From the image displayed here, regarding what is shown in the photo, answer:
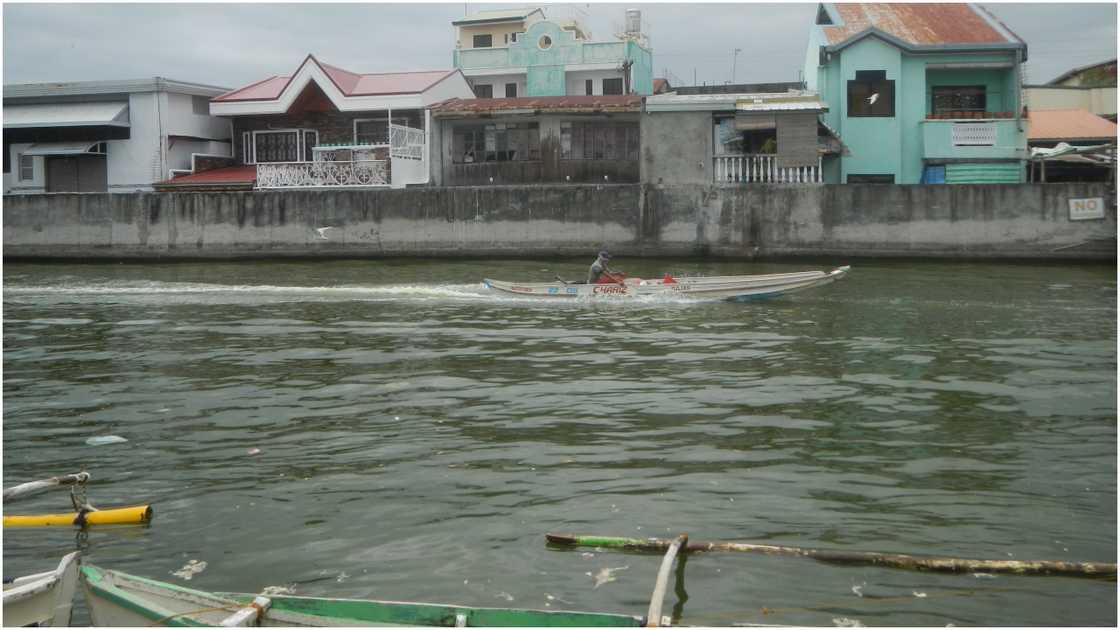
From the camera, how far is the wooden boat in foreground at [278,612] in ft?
17.6

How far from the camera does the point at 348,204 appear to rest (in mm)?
32156

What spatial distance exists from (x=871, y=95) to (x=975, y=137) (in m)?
3.77

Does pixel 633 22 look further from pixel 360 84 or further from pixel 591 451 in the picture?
pixel 591 451

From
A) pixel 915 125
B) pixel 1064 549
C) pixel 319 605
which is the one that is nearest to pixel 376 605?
pixel 319 605

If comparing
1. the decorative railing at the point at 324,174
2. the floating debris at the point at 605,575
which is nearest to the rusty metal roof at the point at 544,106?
the decorative railing at the point at 324,174

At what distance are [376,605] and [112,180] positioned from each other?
38.3 meters

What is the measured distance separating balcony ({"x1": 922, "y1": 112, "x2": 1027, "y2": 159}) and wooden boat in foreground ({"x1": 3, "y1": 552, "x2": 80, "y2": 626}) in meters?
32.5

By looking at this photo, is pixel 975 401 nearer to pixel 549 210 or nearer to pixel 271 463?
pixel 271 463

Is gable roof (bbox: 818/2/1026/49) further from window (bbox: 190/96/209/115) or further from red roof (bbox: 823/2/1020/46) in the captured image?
window (bbox: 190/96/209/115)

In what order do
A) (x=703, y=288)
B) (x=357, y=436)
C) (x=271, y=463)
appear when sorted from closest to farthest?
(x=271, y=463) → (x=357, y=436) → (x=703, y=288)

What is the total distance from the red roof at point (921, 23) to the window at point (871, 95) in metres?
1.49

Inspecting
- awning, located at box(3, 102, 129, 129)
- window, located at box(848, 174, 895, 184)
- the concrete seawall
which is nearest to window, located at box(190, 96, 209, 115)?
awning, located at box(3, 102, 129, 129)

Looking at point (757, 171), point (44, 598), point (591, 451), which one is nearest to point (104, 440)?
point (44, 598)

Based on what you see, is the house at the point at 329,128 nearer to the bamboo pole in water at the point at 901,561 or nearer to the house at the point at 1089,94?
the house at the point at 1089,94
